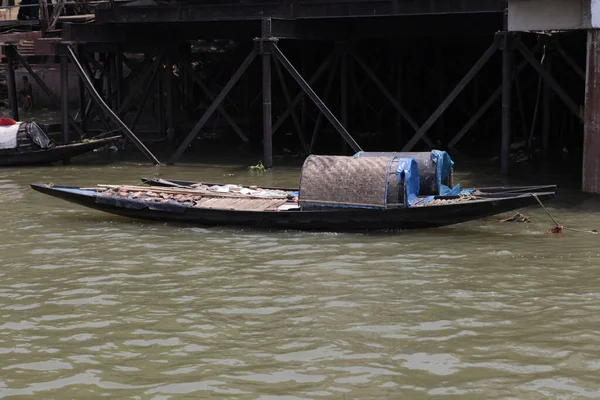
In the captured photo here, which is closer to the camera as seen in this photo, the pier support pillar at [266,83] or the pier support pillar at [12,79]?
the pier support pillar at [266,83]

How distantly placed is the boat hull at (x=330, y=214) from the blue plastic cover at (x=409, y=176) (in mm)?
312

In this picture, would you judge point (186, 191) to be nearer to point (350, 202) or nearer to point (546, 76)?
point (350, 202)

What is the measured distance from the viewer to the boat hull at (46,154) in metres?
19.5

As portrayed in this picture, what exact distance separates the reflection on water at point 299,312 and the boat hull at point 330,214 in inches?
7.2

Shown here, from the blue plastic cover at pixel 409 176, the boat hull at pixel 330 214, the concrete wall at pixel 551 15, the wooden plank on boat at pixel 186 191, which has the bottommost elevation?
the boat hull at pixel 330 214

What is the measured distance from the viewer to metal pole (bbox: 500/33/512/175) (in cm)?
1616

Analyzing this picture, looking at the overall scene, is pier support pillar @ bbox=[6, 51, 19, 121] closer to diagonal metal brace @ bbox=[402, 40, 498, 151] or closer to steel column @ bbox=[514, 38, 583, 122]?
diagonal metal brace @ bbox=[402, 40, 498, 151]

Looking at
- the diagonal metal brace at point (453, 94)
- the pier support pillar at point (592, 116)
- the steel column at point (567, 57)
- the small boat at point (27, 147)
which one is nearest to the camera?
the pier support pillar at point (592, 116)

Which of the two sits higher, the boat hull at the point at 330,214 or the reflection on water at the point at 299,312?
the boat hull at the point at 330,214

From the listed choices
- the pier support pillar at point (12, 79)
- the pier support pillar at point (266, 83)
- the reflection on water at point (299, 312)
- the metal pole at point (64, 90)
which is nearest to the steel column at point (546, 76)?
the reflection on water at point (299, 312)

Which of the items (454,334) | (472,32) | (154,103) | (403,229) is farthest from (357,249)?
(154,103)

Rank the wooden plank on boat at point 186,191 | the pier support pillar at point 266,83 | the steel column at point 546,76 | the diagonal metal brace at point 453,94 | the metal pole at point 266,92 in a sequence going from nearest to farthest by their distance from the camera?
the wooden plank on boat at point 186,191 → the steel column at point 546,76 → the diagonal metal brace at point 453,94 → the pier support pillar at point 266,83 → the metal pole at point 266,92

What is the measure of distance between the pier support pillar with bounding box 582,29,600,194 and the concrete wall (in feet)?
0.86

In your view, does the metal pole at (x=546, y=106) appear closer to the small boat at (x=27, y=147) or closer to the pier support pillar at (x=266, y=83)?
the pier support pillar at (x=266, y=83)
